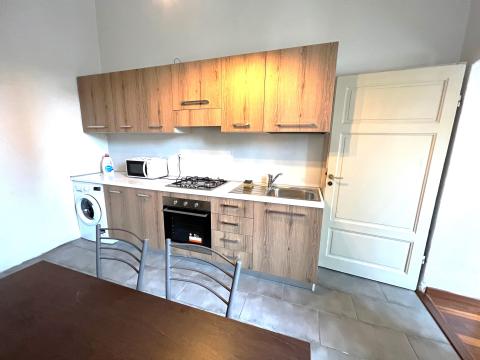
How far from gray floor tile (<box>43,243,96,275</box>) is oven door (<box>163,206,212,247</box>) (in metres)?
0.90

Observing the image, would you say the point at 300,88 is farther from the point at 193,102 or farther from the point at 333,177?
the point at 193,102

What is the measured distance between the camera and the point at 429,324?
1.60 metres

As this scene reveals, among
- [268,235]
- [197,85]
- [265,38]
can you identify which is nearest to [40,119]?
[197,85]

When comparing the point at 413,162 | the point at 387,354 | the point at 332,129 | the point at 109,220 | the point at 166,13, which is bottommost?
the point at 387,354

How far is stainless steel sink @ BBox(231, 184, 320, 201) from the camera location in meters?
2.05

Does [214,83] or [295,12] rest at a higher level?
[295,12]

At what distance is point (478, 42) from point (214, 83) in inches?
80.7

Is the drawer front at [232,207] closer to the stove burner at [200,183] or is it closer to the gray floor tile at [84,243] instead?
the stove burner at [200,183]

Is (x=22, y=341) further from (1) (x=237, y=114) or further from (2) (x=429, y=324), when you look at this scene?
(2) (x=429, y=324)

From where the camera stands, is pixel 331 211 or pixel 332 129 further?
pixel 331 211

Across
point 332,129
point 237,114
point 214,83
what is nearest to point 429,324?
point 332,129

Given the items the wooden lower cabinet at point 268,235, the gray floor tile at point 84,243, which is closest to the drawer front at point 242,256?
the wooden lower cabinet at point 268,235

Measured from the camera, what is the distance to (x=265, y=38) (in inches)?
85.2

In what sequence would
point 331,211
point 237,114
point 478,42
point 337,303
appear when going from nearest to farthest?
point 478,42 → point 337,303 → point 237,114 → point 331,211
